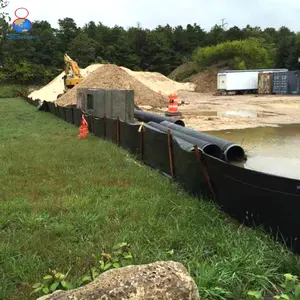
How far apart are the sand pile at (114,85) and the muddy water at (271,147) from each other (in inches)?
525

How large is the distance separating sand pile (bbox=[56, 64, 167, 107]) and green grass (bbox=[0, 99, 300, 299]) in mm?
18924

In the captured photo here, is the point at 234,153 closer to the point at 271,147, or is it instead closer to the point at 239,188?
the point at 271,147

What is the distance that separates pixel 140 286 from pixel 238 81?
135 feet

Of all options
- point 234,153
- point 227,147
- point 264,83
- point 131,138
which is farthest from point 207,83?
point 227,147

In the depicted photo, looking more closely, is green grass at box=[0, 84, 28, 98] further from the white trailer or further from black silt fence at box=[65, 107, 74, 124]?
black silt fence at box=[65, 107, 74, 124]

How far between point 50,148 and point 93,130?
2.96m

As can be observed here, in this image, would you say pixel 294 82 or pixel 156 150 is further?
pixel 294 82

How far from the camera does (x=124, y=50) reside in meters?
93.2

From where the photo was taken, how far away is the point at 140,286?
2.05m

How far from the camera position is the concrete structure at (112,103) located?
1369 cm

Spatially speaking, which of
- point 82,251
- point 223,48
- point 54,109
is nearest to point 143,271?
point 82,251

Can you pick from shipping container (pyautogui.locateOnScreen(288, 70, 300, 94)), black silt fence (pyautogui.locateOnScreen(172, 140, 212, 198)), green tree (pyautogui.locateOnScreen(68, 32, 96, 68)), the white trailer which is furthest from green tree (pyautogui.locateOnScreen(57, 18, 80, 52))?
black silt fence (pyautogui.locateOnScreen(172, 140, 212, 198))

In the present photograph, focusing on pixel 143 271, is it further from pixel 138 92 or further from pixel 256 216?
pixel 138 92

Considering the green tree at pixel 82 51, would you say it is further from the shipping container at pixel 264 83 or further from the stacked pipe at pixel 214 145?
the stacked pipe at pixel 214 145
